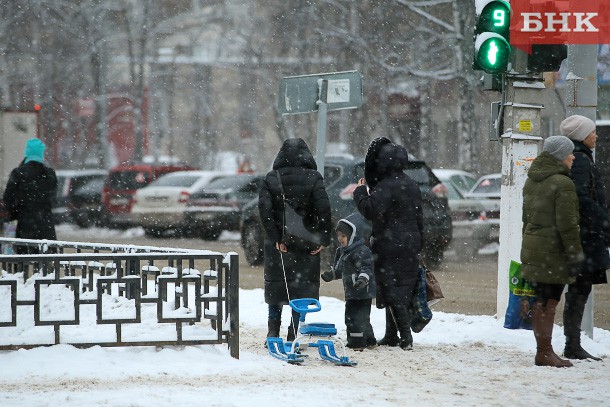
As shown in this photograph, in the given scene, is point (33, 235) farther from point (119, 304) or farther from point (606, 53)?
point (606, 53)

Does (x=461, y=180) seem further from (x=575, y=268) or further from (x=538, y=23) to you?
(x=575, y=268)

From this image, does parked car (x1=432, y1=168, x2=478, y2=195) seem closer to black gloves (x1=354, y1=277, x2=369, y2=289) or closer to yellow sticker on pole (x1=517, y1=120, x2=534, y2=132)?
yellow sticker on pole (x1=517, y1=120, x2=534, y2=132)

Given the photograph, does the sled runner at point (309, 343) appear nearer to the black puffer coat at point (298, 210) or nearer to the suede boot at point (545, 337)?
the black puffer coat at point (298, 210)

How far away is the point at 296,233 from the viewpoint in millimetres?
9414

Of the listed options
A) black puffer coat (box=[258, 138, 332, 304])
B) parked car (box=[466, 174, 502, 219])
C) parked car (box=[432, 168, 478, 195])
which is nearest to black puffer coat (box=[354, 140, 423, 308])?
black puffer coat (box=[258, 138, 332, 304])

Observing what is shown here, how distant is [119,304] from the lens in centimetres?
843

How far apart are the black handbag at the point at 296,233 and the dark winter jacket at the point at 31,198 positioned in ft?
15.8

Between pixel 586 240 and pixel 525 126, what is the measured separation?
205 centimetres

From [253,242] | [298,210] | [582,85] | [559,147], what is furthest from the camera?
[253,242]

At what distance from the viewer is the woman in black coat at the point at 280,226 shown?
947 cm

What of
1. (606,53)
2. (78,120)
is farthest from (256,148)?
(606,53)

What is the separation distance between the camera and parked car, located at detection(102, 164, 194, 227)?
28.3 meters

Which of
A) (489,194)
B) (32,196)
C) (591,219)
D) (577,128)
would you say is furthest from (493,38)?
(489,194)

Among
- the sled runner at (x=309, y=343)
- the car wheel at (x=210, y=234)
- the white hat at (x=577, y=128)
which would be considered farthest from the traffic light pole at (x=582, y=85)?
the car wheel at (x=210, y=234)
